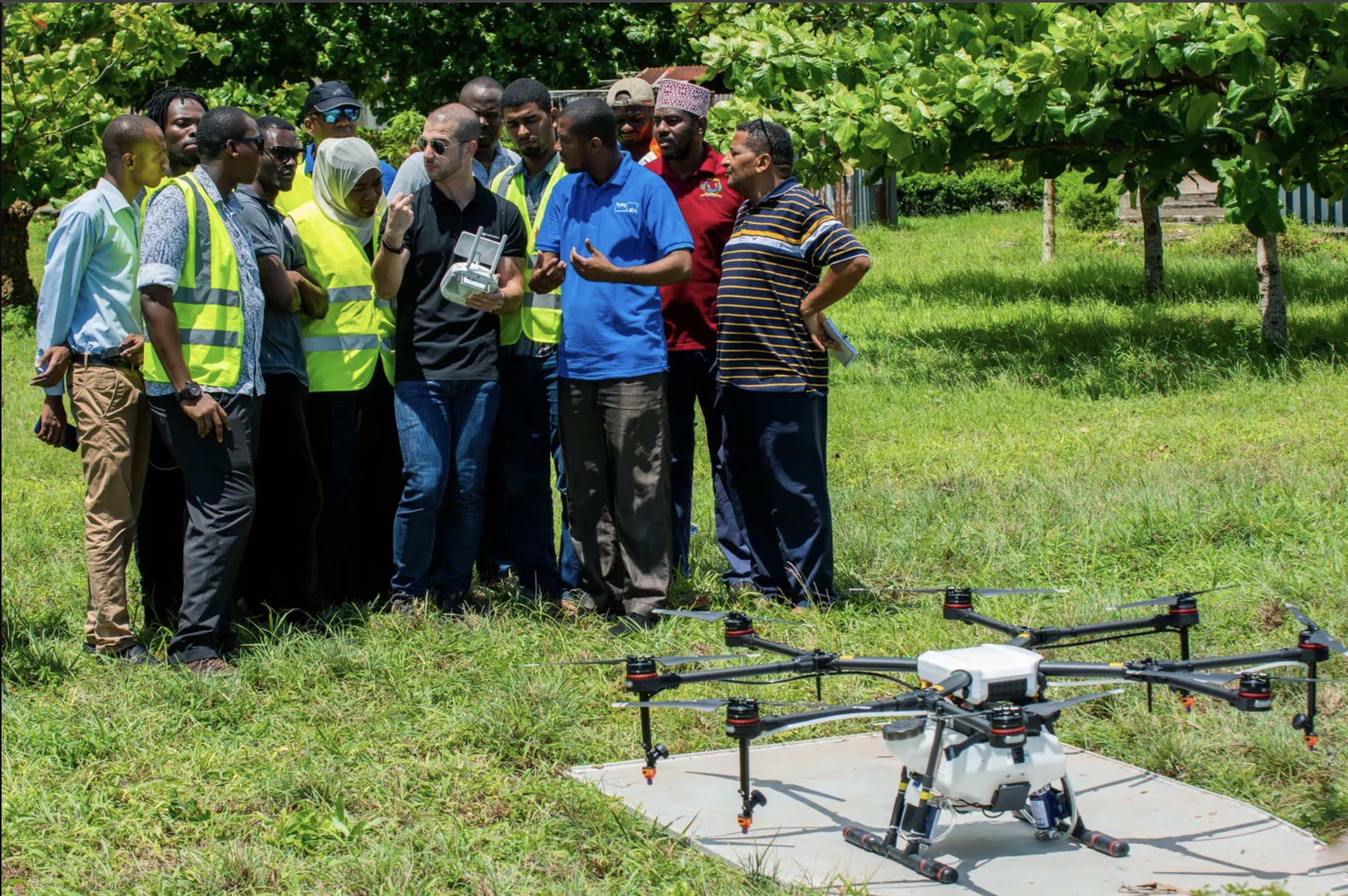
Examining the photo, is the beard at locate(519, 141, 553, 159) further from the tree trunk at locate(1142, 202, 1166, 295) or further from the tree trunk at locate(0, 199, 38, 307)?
the tree trunk at locate(0, 199, 38, 307)

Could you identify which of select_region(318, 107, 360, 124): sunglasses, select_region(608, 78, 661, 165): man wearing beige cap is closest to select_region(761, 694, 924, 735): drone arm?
select_region(608, 78, 661, 165): man wearing beige cap

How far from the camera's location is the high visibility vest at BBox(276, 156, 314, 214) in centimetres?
590

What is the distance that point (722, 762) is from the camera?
446cm

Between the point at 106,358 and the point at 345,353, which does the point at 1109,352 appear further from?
the point at 106,358

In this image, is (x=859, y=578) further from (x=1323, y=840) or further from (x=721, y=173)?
(x=1323, y=840)

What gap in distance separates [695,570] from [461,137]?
86.4 inches

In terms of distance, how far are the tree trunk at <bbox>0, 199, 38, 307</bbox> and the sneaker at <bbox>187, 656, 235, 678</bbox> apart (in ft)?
46.8

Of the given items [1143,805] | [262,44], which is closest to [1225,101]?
[1143,805]

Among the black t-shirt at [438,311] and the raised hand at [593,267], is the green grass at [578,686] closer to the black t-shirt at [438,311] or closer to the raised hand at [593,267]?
the black t-shirt at [438,311]

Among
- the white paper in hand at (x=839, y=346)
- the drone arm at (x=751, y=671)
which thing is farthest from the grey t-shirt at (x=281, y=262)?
the drone arm at (x=751, y=671)

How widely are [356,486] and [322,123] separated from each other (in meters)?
1.59

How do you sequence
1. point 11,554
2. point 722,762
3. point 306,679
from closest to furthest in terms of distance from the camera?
1. point 722,762
2. point 306,679
3. point 11,554

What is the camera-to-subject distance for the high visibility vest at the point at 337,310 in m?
5.65

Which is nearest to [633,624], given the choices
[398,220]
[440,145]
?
[398,220]
